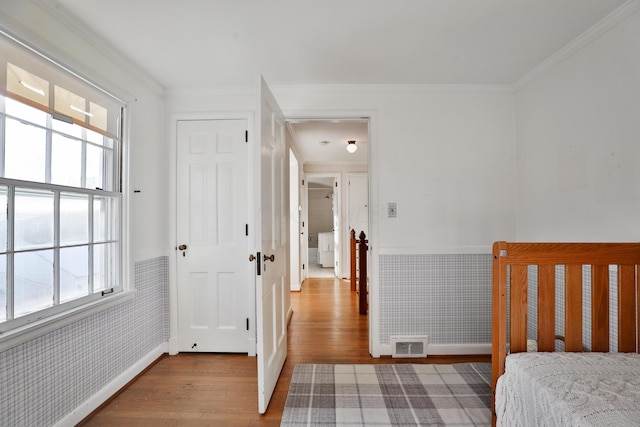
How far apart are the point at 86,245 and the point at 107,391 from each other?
942 millimetres

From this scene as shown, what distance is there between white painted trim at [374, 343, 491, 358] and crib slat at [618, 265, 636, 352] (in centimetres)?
117

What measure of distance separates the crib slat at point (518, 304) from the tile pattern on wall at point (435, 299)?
43.4 inches

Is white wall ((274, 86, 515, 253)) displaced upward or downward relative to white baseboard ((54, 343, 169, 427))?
upward

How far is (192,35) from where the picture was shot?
71.2 inches

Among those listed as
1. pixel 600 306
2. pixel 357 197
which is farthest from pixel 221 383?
pixel 357 197

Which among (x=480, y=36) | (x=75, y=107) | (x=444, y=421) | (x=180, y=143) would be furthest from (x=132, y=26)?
(x=444, y=421)

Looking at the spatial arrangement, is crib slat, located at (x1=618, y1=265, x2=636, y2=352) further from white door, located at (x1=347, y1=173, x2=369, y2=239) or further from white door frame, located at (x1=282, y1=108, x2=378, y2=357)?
white door, located at (x1=347, y1=173, x2=369, y2=239)

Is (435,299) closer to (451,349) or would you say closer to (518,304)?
(451,349)

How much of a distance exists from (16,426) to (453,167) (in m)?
3.09

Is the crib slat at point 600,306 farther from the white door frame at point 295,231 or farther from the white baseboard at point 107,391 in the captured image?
the white door frame at point 295,231

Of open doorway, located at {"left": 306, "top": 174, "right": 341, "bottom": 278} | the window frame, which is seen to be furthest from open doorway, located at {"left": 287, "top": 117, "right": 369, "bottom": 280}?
the window frame

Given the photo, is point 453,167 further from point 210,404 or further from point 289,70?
point 210,404

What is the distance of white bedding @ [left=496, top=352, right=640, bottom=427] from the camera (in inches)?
37.8

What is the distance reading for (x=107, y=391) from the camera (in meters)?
1.89
